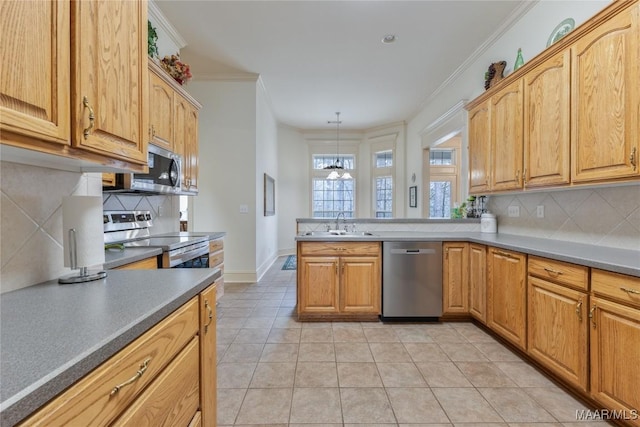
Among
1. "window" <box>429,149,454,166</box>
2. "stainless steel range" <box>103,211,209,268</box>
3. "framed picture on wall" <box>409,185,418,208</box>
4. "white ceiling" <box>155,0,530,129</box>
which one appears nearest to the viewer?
"stainless steel range" <box>103,211,209,268</box>

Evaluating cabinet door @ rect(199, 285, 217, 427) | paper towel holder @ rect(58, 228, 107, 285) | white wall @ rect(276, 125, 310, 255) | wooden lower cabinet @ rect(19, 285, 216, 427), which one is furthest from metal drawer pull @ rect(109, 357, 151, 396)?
white wall @ rect(276, 125, 310, 255)

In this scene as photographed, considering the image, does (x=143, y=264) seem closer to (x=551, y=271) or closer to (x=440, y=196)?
(x=551, y=271)

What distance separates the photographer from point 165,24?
3.22 m

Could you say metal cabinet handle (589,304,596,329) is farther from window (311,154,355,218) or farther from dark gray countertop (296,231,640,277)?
window (311,154,355,218)

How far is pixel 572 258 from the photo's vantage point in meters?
1.69

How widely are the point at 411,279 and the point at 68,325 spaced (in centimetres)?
268

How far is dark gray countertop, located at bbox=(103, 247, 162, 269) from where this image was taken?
5.35 feet

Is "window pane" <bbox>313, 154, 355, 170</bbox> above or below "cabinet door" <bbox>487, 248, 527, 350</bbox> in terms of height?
above

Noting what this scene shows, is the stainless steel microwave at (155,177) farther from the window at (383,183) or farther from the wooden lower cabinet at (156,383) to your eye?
the window at (383,183)

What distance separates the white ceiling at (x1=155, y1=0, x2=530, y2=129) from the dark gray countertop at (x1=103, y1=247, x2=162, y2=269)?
8.17ft

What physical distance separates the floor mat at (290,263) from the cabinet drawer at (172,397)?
14.7 ft

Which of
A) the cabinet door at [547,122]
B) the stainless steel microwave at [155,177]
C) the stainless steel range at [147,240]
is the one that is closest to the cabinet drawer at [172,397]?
the stainless steel range at [147,240]

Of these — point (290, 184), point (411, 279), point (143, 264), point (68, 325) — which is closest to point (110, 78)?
point (68, 325)

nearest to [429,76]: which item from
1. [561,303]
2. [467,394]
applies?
[561,303]
